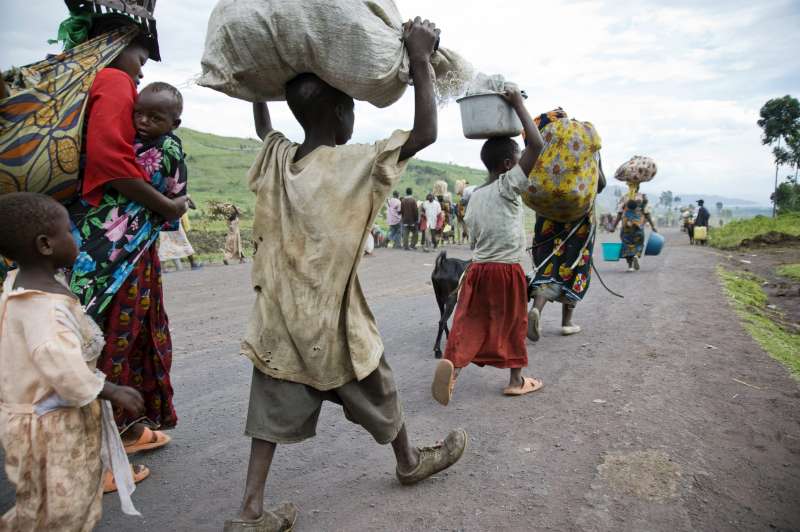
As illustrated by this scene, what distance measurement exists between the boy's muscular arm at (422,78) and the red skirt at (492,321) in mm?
2247

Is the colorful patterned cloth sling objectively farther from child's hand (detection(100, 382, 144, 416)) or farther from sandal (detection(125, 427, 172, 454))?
sandal (detection(125, 427, 172, 454))

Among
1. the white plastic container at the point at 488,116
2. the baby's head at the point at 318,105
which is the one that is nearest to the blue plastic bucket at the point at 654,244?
the white plastic container at the point at 488,116

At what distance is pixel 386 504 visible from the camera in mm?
2676

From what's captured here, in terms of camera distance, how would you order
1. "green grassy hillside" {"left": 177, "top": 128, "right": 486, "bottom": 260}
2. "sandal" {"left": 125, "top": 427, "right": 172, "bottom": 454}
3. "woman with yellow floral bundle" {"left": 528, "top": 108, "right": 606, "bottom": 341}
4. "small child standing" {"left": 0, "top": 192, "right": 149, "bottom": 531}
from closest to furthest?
"small child standing" {"left": 0, "top": 192, "right": 149, "bottom": 531} → "sandal" {"left": 125, "top": 427, "right": 172, "bottom": 454} → "woman with yellow floral bundle" {"left": 528, "top": 108, "right": 606, "bottom": 341} → "green grassy hillside" {"left": 177, "top": 128, "right": 486, "bottom": 260}

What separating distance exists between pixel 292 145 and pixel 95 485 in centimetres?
153

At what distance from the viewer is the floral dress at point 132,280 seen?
2.63 meters

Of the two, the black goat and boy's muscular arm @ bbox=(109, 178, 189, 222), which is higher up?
boy's muscular arm @ bbox=(109, 178, 189, 222)

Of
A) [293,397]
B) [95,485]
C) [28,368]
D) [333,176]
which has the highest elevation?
[333,176]

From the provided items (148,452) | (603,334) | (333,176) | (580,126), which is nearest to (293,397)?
(333,176)

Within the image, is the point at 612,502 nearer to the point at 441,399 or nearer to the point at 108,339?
the point at 441,399

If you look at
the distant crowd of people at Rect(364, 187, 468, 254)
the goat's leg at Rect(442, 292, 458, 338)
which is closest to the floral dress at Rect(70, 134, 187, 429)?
the goat's leg at Rect(442, 292, 458, 338)

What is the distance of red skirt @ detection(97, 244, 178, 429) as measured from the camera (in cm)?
278

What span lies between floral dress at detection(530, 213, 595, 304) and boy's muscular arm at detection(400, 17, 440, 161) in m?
3.99

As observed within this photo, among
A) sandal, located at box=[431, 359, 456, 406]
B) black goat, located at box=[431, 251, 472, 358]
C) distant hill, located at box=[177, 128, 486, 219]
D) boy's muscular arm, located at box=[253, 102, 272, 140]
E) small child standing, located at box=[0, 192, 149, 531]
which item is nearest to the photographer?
small child standing, located at box=[0, 192, 149, 531]
